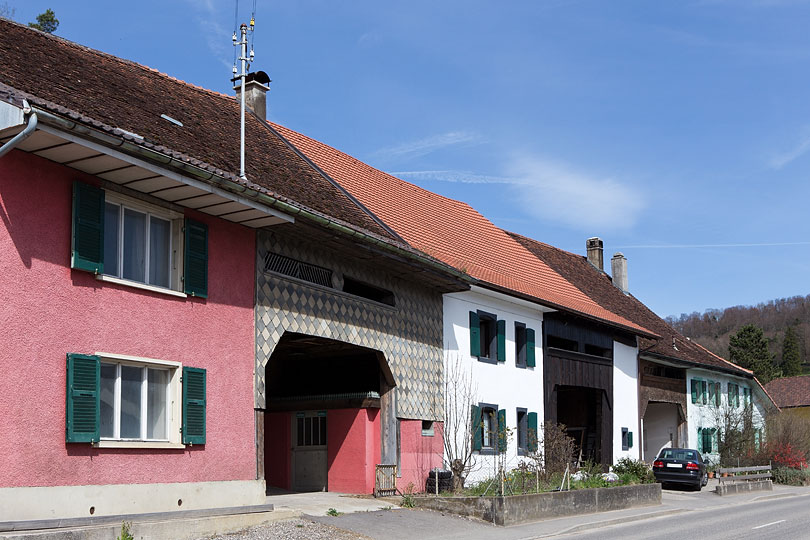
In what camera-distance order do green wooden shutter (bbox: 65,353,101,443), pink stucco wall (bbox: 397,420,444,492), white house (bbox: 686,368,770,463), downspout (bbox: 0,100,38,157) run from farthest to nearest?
1. white house (bbox: 686,368,770,463)
2. pink stucco wall (bbox: 397,420,444,492)
3. green wooden shutter (bbox: 65,353,101,443)
4. downspout (bbox: 0,100,38,157)

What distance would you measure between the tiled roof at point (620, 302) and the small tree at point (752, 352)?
47.7m

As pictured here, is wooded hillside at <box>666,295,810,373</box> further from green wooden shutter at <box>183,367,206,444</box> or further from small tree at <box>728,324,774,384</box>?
green wooden shutter at <box>183,367,206,444</box>

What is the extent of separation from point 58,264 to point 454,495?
10763 millimetres

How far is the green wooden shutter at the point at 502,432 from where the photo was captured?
78.5 ft

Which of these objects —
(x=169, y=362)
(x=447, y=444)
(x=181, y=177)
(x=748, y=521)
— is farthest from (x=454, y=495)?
(x=181, y=177)

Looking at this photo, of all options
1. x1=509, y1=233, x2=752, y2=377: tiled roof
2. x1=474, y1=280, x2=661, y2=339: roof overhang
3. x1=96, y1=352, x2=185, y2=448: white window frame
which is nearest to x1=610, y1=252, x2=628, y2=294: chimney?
x1=509, y1=233, x2=752, y2=377: tiled roof

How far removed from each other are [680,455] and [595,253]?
13774mm

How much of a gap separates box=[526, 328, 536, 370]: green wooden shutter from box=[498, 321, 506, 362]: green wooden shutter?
4.66ft

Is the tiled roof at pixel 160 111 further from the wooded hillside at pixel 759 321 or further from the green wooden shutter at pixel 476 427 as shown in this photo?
the wooded hillside at pixel 759 321

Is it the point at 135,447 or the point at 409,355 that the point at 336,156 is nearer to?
the point at 409,355

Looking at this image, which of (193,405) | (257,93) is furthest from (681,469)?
(193,405)

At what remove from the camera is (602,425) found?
105ft

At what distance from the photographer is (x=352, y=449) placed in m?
20.9

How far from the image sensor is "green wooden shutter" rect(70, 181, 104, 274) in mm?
13023
